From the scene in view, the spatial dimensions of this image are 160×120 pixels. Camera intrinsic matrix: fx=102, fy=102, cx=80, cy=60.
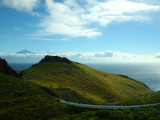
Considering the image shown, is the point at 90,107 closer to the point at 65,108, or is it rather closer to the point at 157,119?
the point at 65,108

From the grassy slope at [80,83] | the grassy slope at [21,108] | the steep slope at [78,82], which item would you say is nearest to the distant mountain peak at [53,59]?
the steep slope at [78,82]

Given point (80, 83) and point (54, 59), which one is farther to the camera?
point (54, 59)

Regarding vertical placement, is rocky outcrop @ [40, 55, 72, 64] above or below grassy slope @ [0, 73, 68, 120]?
above

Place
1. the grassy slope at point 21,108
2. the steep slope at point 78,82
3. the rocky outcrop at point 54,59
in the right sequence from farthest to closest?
the rocky outcrop at point 54,59, the steep slope at point 78,82, the grassy slope at point 21,108

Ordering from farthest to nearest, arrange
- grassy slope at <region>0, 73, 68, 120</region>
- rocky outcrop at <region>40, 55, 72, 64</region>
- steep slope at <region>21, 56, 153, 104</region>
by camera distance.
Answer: rocky outcrop at <region>40, 55, 72, 64</region>, steep slope at <region>21, 56, 153, 104</region>, grassy slope at <region>0, 73, 68, 120</region>

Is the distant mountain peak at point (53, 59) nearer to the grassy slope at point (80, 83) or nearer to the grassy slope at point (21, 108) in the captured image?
the grassy slope at point (80, 83)

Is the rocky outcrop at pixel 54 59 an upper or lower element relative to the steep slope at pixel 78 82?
Result: upper

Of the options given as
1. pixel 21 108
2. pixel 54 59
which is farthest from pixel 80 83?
pixel 21 108

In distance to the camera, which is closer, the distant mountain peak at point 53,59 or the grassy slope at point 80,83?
the grassy slope at point 80,83

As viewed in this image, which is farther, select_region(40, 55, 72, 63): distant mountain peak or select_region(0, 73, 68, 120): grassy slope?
select_region(40, 55, 72, 63): distant mountain peak

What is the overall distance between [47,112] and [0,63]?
32957mm

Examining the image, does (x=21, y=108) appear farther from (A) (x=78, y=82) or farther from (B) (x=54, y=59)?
(B) (x=54, y=59)

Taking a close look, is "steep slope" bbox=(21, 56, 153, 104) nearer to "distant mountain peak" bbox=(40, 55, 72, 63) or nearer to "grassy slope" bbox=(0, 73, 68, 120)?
"distant mountain peak" bbox=(40, 55, 72, 63)

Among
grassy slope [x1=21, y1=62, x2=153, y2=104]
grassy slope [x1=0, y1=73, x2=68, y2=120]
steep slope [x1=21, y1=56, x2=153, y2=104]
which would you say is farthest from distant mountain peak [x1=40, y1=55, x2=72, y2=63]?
grassy slope [x1=0, y1=73, x2=68, y2=120]
